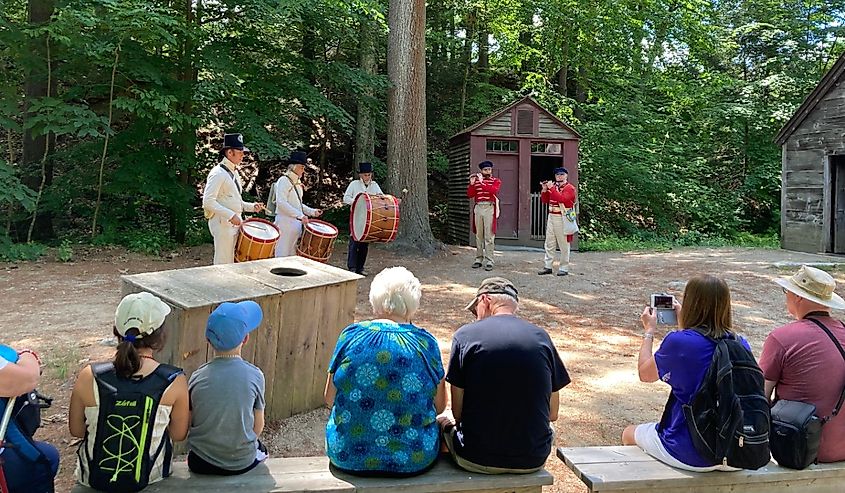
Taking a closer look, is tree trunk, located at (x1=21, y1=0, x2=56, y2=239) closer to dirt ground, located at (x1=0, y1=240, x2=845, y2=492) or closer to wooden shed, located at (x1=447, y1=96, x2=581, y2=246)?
dirt ground, located at (x1=0, y1=240, x2=845, y2=492)

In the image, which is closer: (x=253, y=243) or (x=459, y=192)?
(x=253, y=243)

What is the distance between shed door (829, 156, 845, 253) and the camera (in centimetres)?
1334

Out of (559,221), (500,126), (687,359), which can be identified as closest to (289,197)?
(559,221)

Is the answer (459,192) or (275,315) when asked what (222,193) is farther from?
(459,192)

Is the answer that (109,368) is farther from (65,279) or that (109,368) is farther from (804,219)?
(804,219)

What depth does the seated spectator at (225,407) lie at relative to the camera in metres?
2.63

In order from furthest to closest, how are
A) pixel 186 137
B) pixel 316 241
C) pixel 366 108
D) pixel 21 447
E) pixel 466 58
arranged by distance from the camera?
pixel 466 58 → pixel 366 108 → pixel 186 137 → pixel 316 241 → pixel 21 447

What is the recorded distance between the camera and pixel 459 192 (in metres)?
15.9

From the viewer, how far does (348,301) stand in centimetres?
443

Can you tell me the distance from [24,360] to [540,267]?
942 cm

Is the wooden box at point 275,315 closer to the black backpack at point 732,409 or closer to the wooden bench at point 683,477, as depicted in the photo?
the wooden bench at point 683,477

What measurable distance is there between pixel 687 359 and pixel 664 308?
1.44 ft

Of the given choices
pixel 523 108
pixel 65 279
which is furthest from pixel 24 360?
pixel 523 108

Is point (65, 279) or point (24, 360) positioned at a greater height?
point (24, 360)
